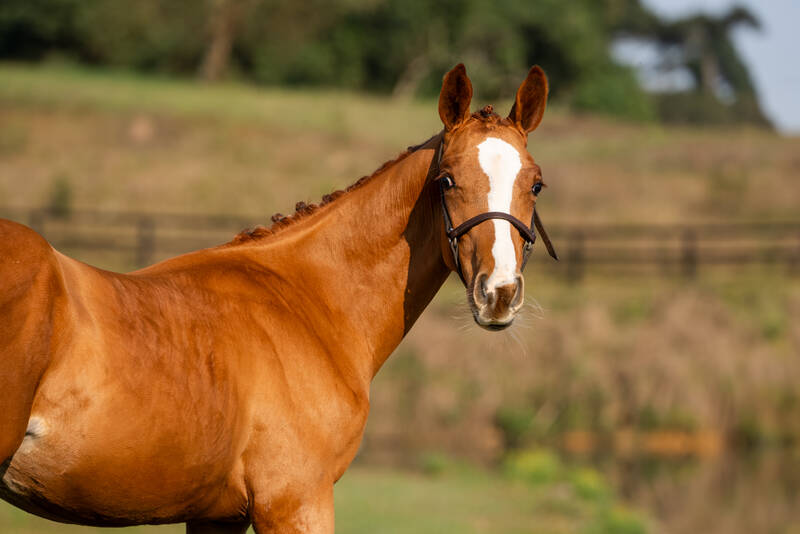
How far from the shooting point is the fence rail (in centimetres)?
2166

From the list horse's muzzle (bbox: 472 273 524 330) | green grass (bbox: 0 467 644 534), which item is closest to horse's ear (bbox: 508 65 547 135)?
horse's muzzle (bbox: 472 273 524 330)

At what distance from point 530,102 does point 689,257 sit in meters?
19.5

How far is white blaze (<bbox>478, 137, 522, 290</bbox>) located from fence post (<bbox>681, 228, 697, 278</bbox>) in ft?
64.5

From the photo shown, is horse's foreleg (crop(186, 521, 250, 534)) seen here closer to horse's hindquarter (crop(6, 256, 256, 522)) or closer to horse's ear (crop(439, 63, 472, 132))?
horse's hindquarter (crop(6, 256, 256, 522))

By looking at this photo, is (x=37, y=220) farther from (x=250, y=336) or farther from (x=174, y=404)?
(x=174, y=404)

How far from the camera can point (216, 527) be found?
3930mm

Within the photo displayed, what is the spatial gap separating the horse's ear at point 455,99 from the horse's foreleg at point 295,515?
1597 millimetres

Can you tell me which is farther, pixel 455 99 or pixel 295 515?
pixel 455 99

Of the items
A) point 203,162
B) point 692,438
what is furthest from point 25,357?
point 203,162

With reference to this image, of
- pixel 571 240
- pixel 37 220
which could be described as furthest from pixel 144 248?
pixel 571 240

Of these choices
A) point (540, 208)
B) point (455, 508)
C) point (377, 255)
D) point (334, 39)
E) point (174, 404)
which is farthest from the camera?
point (334, 39)

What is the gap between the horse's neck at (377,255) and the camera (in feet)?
14.0

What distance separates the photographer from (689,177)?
31734mm

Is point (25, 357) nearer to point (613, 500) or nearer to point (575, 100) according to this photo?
point (613, 500)
